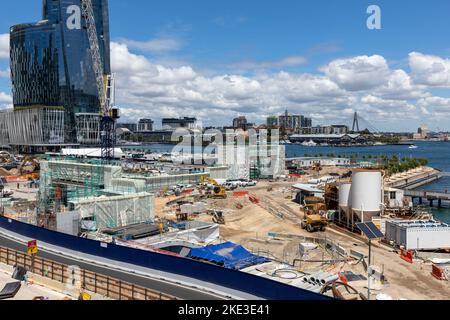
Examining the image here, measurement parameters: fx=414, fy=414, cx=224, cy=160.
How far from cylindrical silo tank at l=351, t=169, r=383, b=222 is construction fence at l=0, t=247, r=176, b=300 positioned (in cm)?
2546

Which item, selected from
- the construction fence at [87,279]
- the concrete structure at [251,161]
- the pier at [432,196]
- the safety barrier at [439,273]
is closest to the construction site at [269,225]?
the safety barrier at [439,273]

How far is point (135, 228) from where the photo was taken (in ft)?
103

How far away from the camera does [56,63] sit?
181m

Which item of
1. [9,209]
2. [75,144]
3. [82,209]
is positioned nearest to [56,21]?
[75,144]

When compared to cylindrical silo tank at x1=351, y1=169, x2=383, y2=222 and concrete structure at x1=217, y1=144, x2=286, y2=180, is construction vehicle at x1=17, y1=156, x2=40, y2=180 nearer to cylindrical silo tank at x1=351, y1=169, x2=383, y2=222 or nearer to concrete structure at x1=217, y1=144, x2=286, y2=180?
concrete structure at x1=217, y1=144, x2=286, y2=180

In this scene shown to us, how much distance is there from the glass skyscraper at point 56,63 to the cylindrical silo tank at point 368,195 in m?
154

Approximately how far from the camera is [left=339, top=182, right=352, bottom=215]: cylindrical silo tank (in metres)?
40.2

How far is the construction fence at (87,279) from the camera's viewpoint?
57.7 feet

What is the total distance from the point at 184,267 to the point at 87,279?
16.9ft

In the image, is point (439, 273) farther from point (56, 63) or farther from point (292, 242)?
point (56, 63)

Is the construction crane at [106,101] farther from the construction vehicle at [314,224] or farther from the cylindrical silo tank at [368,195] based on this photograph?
the cylindrical silo tank at [368,195]

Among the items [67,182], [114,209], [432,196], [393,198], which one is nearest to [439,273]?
[393,198]
